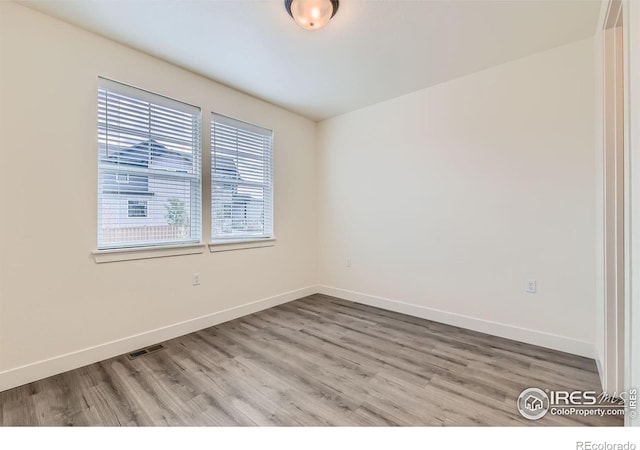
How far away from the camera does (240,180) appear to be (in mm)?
3346

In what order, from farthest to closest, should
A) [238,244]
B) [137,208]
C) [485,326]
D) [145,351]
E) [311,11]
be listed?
[238,244], [485,326], [137,208], [145,351], [311,11]

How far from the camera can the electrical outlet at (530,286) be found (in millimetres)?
2535

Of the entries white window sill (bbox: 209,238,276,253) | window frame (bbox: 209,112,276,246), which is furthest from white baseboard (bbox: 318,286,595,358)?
window frame (bbox: 209,112,276,246)

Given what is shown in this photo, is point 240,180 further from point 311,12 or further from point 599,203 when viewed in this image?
point 599,203

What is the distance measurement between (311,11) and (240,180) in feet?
6.38

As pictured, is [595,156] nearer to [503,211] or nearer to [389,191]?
[503,211]

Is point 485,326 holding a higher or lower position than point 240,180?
lower

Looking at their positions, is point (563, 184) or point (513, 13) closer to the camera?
point (513, 13)

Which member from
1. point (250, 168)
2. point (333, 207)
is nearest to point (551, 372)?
point (333, 207)

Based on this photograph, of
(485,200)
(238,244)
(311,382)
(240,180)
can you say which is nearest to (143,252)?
(238,244)

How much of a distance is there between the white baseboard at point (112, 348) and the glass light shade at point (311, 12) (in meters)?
2.80

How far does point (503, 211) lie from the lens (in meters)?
2.68

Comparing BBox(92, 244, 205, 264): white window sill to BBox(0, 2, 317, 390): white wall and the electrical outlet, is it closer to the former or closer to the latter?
BBox(0, 2, 317, 390): white wall

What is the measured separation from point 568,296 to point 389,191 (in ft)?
6.43
